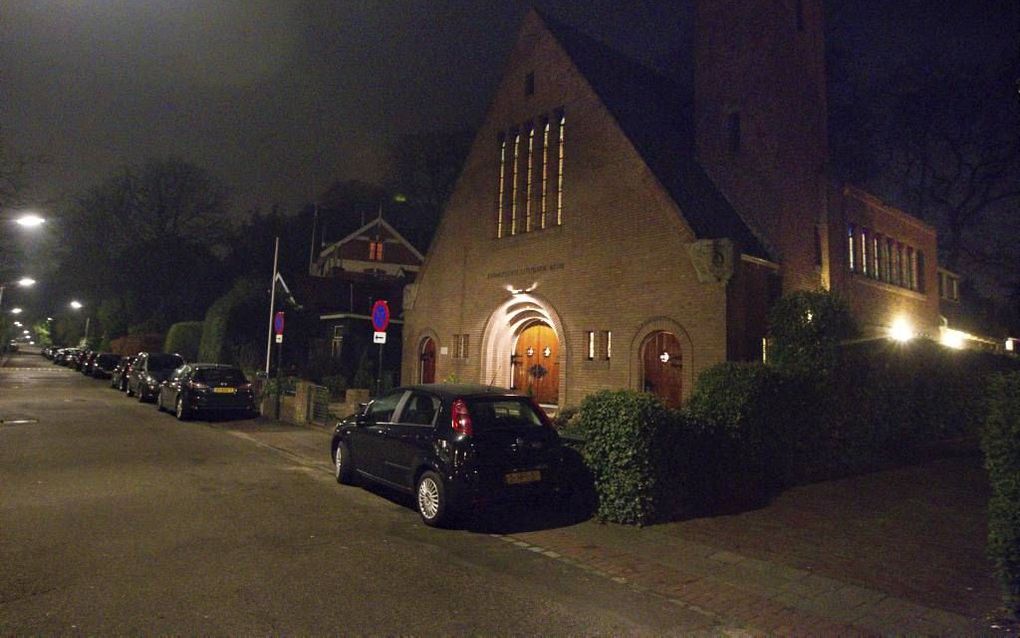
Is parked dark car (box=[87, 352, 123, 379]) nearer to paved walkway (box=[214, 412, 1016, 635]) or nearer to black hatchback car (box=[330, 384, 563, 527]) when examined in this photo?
black hatchback car (box=[330, 384, 563, 527])

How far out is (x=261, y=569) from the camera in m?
5.38

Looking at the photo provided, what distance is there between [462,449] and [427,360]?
577 inches

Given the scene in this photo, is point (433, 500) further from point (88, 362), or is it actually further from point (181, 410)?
point (88, 362)

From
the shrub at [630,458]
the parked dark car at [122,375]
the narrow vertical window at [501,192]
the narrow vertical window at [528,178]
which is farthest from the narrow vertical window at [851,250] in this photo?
the parked dark car at [122,375]

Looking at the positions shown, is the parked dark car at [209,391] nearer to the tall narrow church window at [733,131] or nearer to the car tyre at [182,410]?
the car tyre at [182,410]

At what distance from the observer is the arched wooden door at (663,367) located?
13.8 meters

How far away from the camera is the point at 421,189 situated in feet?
187

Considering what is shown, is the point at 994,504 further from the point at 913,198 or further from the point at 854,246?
the point at 913,198

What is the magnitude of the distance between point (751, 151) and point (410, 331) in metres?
12.5

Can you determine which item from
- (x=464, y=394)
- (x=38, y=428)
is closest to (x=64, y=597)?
(x=464, y=394)

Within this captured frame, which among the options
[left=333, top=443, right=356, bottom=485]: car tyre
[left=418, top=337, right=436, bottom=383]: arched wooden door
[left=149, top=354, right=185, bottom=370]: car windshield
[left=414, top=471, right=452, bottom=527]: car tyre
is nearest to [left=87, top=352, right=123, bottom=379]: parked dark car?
[left=149, top=354, right=185, bottom=370]: car windshield

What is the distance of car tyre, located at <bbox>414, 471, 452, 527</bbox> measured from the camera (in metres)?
6.96

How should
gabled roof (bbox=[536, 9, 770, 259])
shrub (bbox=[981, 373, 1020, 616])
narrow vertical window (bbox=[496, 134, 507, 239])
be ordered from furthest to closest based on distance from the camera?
narrow vertical window (bbox=[496, 134, 507, 239])
gabled roof (bbox=[536, 9, 770, 259])
shrub (bbox=[981, 373, 1020, 616])

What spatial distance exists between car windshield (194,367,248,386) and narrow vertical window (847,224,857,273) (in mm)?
Result: 17908
